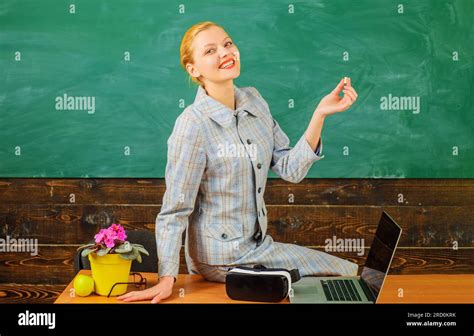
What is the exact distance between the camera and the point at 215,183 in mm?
2178

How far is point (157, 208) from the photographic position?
12.5ft

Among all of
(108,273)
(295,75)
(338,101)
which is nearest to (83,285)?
(108,273)

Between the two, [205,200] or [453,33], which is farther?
[453,33]

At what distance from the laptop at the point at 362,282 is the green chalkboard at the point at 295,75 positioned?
163cm

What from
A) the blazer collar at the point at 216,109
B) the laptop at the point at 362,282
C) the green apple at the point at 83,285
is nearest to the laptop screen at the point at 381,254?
the laptop at the point at 362,282

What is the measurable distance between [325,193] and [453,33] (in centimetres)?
107

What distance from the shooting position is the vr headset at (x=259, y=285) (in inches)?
76.6

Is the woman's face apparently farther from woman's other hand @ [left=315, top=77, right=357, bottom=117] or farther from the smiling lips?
woman's other hand @ [left=315, top=77, right=357, bottom=117]

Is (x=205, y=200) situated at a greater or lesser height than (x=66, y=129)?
lesser

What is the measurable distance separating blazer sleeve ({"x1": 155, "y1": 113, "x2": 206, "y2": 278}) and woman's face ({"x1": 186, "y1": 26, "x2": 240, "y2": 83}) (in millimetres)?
177
